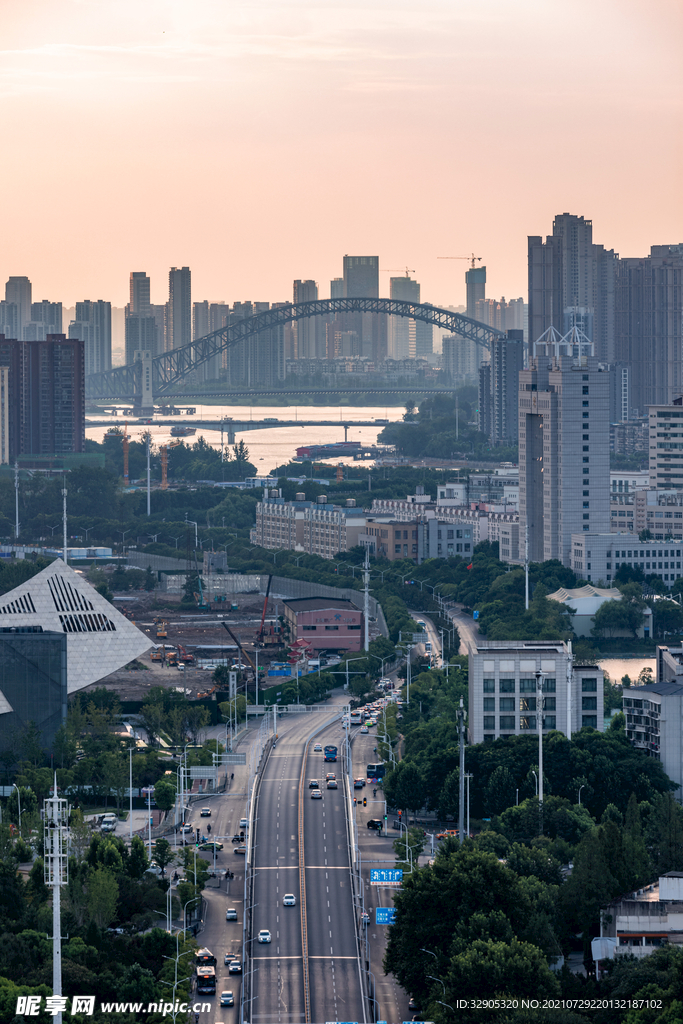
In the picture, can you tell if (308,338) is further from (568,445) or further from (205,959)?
(205,959)

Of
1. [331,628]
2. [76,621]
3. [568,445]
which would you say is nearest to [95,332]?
[568,445]

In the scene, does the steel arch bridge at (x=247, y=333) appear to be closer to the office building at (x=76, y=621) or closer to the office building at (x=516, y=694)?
the office building at (x=76, y=621)

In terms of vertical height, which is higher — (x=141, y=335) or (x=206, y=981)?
(x=141, y=335)

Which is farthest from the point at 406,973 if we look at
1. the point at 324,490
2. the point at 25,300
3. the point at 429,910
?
the point at 25,300

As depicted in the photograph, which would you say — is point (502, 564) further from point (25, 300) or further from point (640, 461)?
point (25, 300)

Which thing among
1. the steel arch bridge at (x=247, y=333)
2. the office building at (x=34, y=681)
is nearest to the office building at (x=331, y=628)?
the office building at (x=34, y=681)

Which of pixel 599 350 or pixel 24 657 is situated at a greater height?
pixel 599 350
